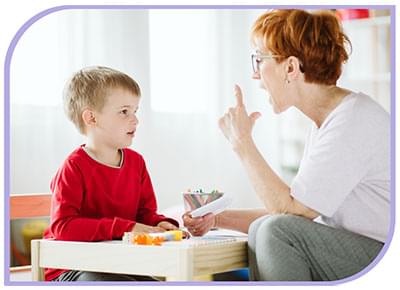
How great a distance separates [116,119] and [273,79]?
0.27 metres

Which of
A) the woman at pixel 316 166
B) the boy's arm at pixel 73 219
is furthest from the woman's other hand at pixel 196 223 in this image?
the boy's arm at pixel 73 219

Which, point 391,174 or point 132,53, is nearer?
point 391,174

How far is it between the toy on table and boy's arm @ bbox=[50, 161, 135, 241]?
40 millimetres

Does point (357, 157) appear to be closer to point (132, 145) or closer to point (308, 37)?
point (308, 37)

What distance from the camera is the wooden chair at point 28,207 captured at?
121 centimetres

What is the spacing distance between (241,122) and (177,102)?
16.9 inches

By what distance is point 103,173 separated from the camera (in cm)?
123

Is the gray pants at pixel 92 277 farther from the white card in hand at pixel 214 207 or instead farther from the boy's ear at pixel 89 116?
the boy's ear at pixel 89 116

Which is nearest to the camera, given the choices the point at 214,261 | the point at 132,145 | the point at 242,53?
the point at 214,261

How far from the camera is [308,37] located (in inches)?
47.8

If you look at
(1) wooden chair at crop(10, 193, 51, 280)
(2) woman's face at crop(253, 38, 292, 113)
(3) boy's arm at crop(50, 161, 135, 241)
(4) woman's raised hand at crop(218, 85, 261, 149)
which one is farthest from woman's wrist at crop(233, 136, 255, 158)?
(1) wooden chair at crop(10, 193, 51, 280)

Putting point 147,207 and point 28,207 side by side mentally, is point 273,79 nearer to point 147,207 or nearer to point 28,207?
point 147,207

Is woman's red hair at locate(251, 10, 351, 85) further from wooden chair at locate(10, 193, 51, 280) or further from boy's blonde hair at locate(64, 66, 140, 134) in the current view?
wooden chair at locate(10, 193, 51, 280)
